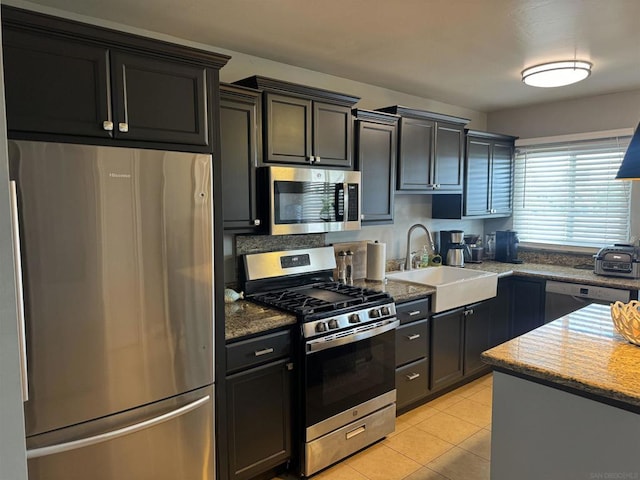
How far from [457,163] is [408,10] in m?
2.02

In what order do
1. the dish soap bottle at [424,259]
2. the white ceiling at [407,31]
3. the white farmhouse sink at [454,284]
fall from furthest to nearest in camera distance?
the dish soap bottle at [424,259], the white farmhouse sink at [454,284], the white ceiling at [407,31]

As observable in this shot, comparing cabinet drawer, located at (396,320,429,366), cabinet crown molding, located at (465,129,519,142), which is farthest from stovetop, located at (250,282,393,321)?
cabinet crown molding, located at (465,129,519,142)

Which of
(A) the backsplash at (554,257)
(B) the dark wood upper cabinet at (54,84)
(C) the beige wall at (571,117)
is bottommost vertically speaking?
(A) the backsplash at (554,257)

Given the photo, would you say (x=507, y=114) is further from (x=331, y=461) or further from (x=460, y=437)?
(x=331, y=461)

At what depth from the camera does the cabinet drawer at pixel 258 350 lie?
7.29ft

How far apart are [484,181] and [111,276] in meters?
3.63

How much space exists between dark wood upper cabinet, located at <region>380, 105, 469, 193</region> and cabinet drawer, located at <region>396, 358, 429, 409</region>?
139 cm

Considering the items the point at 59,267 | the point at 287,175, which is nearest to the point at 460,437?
the point at 287,175

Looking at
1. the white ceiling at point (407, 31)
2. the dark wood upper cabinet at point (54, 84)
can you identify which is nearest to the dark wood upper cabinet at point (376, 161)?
the white ceiling at point (407, 31)

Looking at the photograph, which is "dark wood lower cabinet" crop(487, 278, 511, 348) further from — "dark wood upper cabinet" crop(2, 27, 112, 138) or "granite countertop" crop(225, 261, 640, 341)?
"dark wood upper cabinet" crop(2, 27, 112, 138)

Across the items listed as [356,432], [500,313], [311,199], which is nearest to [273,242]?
[311,199]

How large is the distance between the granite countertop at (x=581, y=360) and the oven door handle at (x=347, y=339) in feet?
2.96

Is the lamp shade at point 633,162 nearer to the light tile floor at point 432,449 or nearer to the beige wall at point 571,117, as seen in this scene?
the light tile floor at point 432,449

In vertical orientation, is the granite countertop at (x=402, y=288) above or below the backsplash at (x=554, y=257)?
below
